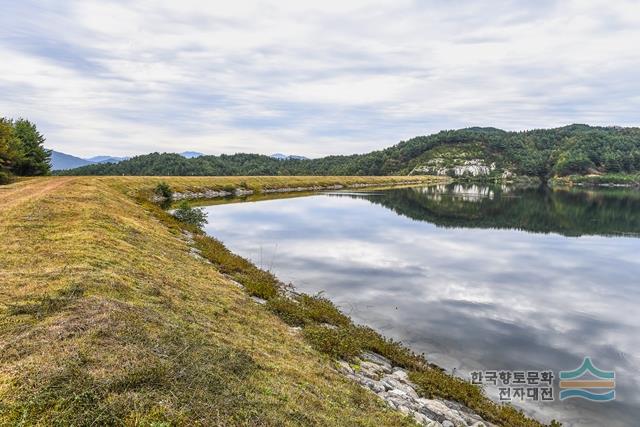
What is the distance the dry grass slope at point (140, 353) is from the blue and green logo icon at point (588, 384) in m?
9.40

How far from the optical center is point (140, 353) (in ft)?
29.9

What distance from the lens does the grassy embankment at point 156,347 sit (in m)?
7.47

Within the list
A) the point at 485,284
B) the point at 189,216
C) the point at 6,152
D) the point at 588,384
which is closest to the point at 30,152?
the point at 6,152

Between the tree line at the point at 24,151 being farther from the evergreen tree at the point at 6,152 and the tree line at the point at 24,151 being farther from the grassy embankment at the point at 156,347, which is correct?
the grassy embankment at the point at 156,347

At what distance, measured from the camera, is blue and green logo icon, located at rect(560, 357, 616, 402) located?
50.2ft

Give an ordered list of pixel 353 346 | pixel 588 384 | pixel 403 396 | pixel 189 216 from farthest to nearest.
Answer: pixel 189 216, pixel 588 384, pixel 353 346, pixel 403 396

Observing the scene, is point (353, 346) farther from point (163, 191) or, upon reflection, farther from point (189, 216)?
point (163, 191)

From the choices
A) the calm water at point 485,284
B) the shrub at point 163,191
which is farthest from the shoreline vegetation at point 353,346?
the shrub at point 163,191

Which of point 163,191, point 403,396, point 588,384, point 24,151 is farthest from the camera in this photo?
point 163,191

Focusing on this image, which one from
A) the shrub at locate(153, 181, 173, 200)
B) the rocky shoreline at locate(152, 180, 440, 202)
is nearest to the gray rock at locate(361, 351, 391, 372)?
the rocky shoreline at locate(152, 180, 440, 202)

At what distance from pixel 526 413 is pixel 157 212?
4204 centimetres

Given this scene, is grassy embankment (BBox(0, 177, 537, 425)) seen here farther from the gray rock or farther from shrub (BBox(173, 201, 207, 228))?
shrub (BBox(173, 201, 207, 228))

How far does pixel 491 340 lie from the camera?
1972 centimetres

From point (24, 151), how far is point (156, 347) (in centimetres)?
7897
